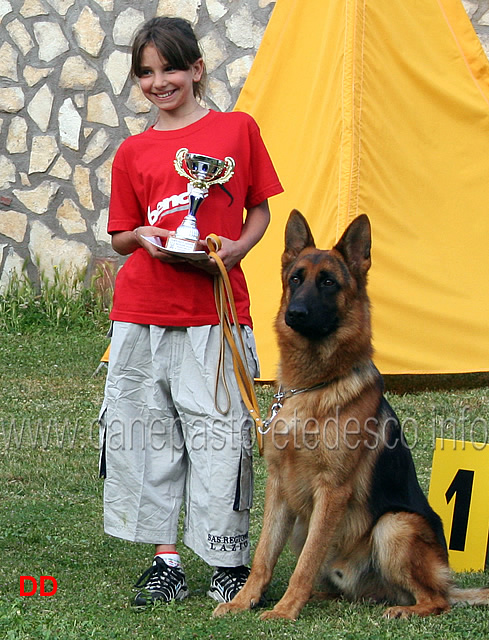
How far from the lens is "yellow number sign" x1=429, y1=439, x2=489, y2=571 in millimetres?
3613

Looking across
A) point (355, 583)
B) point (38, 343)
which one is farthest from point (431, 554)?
point (38, 343)

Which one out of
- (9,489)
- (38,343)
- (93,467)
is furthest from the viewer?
(38,343)

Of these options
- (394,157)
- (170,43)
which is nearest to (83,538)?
(170,43)

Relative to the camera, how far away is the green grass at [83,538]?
2852mm

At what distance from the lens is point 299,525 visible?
323 cm

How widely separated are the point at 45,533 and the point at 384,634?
171 cm

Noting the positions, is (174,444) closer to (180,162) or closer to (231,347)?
(231,347)

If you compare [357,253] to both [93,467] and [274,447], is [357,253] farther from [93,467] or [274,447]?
[93,467]

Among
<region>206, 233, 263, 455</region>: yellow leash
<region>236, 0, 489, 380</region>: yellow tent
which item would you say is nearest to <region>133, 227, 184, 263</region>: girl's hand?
<region>206, 233, 263, 455</region>: yellow leash

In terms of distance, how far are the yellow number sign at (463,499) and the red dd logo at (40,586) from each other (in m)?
1.49

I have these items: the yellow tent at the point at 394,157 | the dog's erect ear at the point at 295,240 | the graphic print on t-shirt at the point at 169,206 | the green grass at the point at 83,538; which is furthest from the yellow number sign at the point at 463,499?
the yellow tent at the point at 394,157

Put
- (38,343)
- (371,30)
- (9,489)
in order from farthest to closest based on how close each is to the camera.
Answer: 1. (38,343)
2. (371,30)
3. (9,489)

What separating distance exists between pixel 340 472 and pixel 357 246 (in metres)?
0.77

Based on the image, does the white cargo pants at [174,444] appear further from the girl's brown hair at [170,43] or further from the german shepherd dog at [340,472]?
the girl's brown hair at [170,43]
